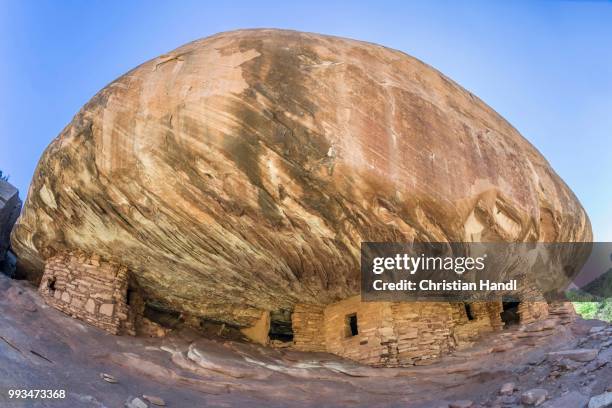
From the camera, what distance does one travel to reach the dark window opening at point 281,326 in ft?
30.2

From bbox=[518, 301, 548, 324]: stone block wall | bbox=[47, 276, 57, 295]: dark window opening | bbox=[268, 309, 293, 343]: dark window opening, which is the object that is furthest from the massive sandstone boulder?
bbox=[268, 309, 293, 343]: dark window opening

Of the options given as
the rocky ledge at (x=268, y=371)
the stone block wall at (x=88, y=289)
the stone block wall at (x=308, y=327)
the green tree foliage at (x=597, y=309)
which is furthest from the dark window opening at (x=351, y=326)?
the green tree foliage at (x=597, y=309)

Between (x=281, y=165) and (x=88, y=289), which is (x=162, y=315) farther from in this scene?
(x=281, y=165)

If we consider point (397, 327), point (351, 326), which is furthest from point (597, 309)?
point (397, 327)

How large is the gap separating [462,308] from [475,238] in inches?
82.3

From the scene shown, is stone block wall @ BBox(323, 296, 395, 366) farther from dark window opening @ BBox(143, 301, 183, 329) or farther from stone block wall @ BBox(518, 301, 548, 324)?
dark window opening @ BBox(143, 301, 183, 329)

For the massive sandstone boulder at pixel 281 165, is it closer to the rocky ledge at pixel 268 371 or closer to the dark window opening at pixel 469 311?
the rocky ledge at pixel 268 371

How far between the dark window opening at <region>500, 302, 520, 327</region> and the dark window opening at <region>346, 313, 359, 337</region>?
2332mm

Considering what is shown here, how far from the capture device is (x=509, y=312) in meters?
9.01

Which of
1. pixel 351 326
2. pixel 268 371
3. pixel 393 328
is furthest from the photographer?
pixel 351 326

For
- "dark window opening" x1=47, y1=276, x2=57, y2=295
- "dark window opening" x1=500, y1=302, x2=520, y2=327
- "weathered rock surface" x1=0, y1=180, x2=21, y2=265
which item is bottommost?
"dark window opening" x1=500, y1=302, x2=520, y2=327

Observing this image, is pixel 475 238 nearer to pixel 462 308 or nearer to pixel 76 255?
pixel 462 308

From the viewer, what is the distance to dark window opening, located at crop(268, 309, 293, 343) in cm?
922

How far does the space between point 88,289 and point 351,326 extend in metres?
3.84
